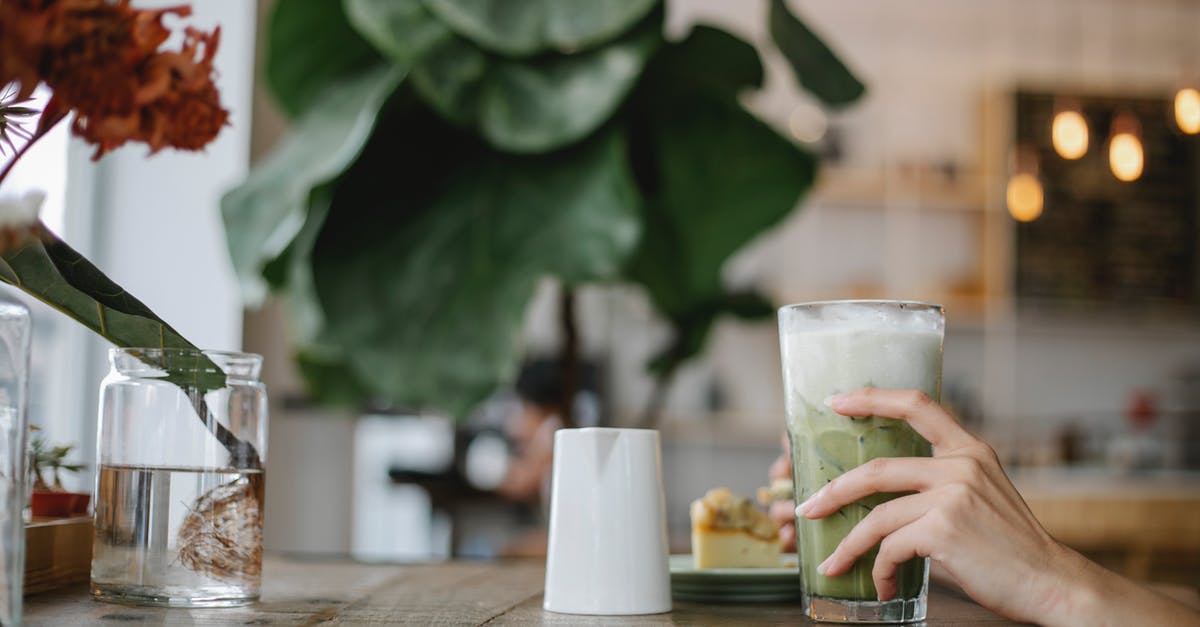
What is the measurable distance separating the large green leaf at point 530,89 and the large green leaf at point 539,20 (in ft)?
0.17

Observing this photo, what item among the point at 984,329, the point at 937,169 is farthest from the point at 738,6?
the point at 984,329

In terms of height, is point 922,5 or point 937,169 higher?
point 922,5

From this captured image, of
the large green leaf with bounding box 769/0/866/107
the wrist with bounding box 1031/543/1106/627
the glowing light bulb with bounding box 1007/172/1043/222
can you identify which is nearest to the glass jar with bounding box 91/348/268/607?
the wrist with bounding box 1031/543/1106/627

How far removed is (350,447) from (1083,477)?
328 centimetres

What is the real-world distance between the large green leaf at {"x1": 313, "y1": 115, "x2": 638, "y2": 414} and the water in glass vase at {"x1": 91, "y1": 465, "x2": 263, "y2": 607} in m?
0.89

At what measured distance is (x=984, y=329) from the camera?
5301 millimetres

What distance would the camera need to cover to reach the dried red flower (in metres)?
0.54

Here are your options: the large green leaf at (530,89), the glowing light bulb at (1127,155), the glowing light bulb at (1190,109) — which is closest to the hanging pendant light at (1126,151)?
the glowing light bulb at (1127,155)

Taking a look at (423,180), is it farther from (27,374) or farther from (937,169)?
(937,169)

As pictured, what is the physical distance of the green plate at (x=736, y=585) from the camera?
949 mm

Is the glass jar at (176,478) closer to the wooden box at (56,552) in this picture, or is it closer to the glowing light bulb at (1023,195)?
the wooden box at (56,552)

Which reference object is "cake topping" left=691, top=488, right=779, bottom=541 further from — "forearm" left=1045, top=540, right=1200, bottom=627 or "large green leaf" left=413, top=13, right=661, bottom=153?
"large green leaf" left=413, top=13, right=661, bottom=153

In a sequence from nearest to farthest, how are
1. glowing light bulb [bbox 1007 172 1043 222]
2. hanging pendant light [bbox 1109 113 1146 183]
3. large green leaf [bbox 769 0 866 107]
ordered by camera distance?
large green leaf [bbox 769 0 866 107]
hanging pendant light [bbox 1109 113 1146 183]
glowing light bulb [bbox 1007 172 1043 222]

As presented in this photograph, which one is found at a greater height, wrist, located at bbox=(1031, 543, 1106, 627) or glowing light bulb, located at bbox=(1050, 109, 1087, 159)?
glowing light bulb, located at bbox=(1050, 109, 1087, 159)
